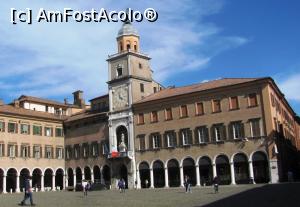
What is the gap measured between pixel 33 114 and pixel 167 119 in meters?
20.7

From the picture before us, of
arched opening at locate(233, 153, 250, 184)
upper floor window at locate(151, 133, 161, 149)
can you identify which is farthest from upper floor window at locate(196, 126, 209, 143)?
upper floor window at locate(151, 133, 161, 149)

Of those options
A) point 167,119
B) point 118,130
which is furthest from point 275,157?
point 118,130

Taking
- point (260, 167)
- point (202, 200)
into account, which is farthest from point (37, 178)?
point (202, 200)

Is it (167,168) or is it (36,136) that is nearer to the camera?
(167,168)

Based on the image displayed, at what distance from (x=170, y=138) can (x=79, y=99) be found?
29.5 metres

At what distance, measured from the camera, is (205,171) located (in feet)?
166

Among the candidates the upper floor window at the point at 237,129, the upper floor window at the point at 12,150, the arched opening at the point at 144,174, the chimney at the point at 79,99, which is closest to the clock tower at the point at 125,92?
the arched opening at the point at 144,174

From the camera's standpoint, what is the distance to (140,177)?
56.3 meters

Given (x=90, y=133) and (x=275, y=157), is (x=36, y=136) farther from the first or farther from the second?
(x=275, y=157)

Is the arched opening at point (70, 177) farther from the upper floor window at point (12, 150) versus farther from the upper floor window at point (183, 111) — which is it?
the upper floor window at point (183, 111)

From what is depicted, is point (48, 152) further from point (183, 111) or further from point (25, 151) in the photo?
point (183, 111)

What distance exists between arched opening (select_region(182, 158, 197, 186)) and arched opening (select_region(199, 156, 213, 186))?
887mm

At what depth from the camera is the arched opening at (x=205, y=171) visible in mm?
49938

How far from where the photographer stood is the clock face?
194 ft
